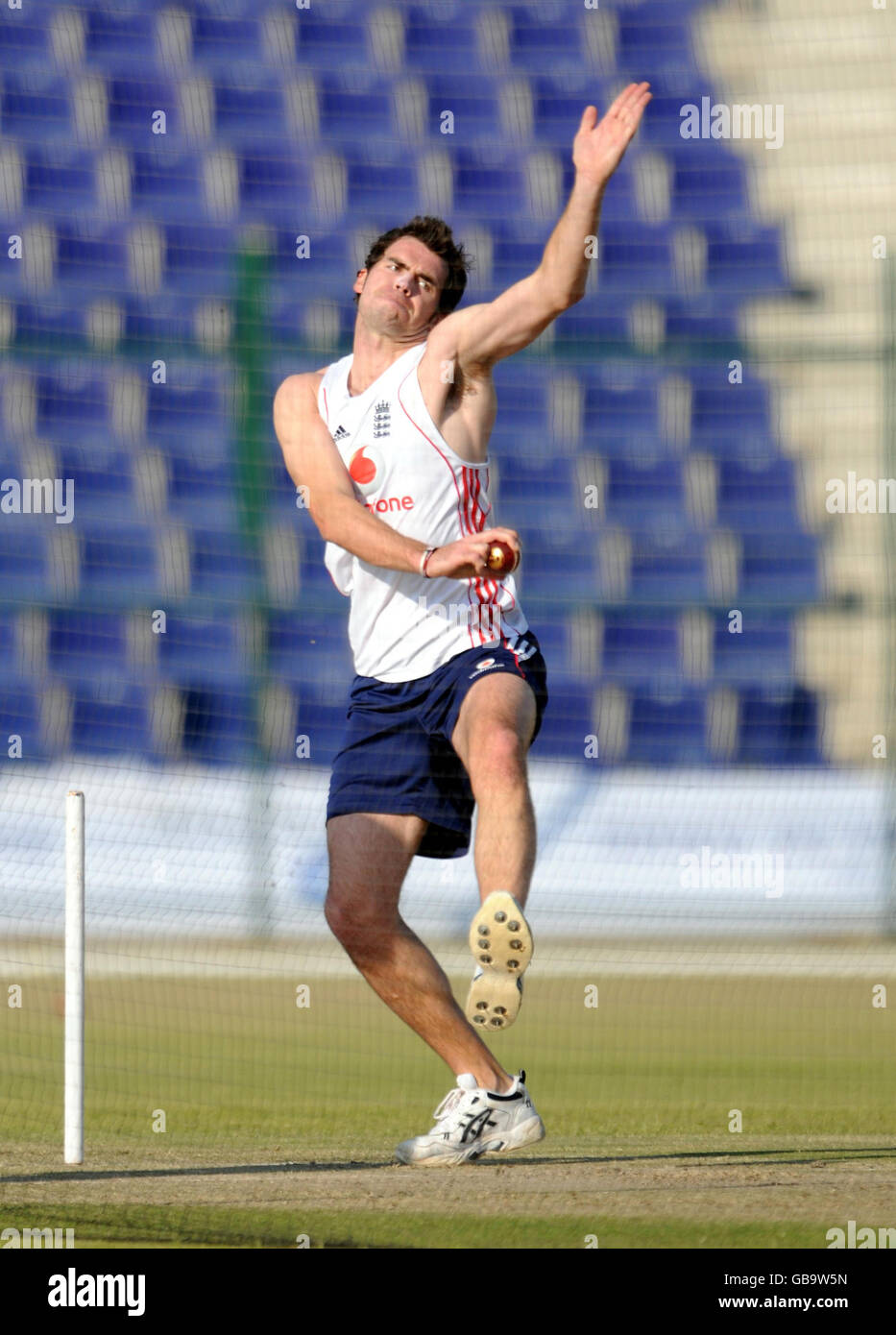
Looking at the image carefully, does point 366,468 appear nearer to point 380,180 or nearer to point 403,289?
point 403,289

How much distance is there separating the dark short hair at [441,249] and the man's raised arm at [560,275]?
259 millimetres

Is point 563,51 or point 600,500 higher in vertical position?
point 563,51

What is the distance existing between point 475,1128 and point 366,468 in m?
1.80

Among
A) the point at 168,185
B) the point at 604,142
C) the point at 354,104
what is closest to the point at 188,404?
the point at 168,185

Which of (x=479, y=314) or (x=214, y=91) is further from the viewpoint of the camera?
(x=214, y=91)

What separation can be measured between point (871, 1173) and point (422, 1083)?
9.97ft

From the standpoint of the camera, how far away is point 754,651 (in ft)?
40.0

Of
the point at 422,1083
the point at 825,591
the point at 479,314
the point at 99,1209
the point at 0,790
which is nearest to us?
the point at 99,1209

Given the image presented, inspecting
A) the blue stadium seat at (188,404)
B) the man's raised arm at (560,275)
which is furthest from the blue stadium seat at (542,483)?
the man's raised arm at (560,275)

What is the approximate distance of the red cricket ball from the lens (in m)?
4.62

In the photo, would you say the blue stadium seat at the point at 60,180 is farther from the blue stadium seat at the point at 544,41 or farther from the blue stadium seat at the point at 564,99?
the blue stadium seat at the point at 564,99

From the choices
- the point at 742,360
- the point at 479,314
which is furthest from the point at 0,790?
the point at 479,314

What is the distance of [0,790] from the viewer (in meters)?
11.3

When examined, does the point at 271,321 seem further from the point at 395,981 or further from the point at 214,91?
the point at 395,981
